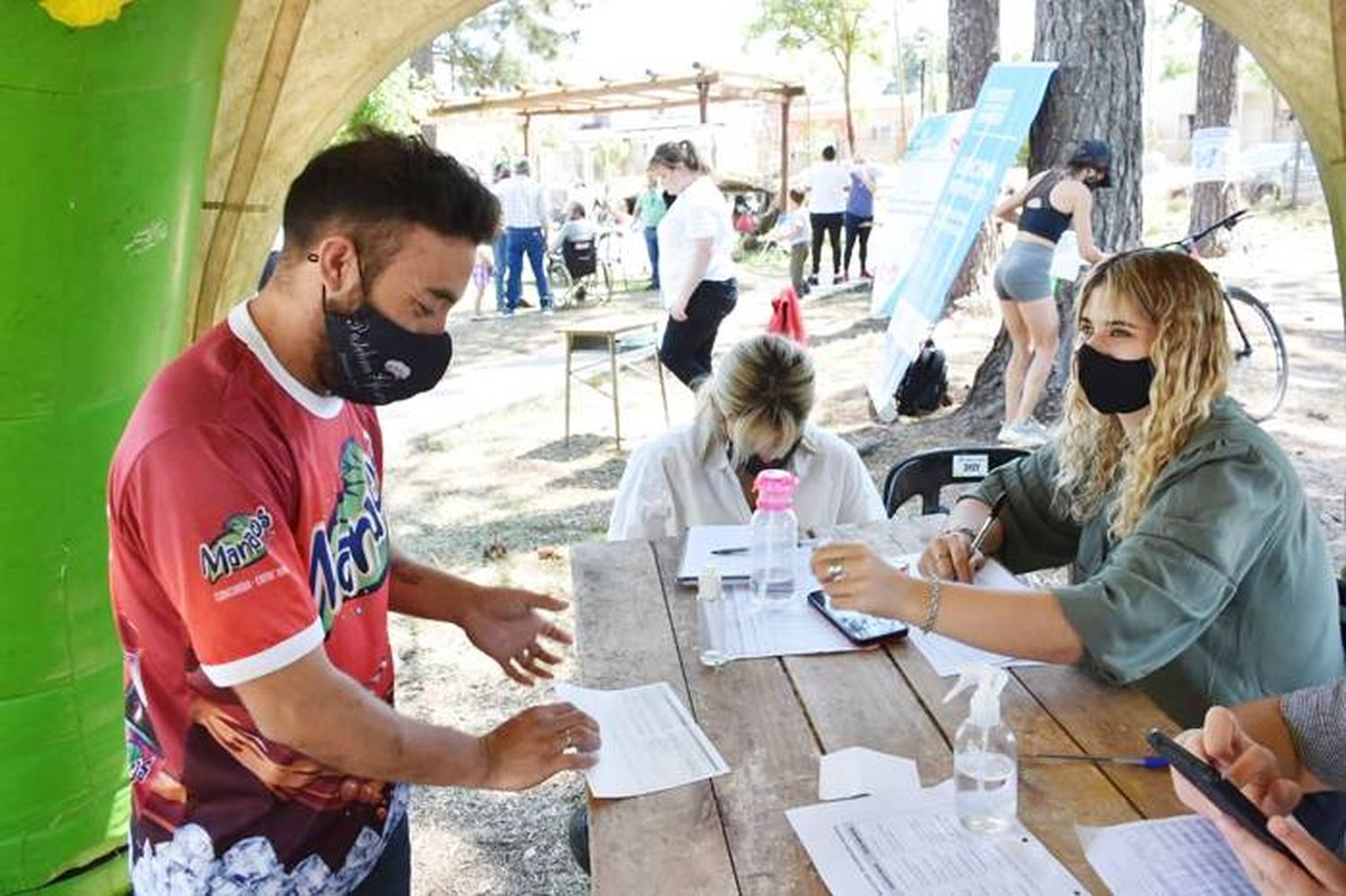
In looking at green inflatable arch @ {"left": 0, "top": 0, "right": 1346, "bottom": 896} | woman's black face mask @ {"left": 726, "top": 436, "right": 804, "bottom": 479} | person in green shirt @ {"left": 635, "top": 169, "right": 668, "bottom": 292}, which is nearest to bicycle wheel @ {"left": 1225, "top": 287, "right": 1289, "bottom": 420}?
woman's black face mask @ {"left": 726, "top": 436, "right": 804, "bottom": 479}

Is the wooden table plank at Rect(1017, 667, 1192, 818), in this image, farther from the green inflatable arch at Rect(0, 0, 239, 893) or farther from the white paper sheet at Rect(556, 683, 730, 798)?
the green inflatable arch at Rect(0, 0, 239, 893)

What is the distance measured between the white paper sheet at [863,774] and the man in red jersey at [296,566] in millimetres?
356

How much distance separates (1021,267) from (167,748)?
5.56m

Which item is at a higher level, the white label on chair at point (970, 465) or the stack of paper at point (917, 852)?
the stack of paper at point (917, 852)

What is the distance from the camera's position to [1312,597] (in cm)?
206

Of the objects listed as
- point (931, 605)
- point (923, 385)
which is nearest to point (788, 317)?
point (923, 385)

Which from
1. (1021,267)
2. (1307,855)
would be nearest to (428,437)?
(1021,267)

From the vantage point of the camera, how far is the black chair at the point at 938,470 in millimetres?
3553

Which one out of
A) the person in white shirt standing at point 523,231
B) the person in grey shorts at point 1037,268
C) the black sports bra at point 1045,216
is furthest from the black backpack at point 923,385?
the person in white shirt standing at point 523,231

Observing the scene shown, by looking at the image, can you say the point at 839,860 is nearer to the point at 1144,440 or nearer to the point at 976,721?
the point at 976,721

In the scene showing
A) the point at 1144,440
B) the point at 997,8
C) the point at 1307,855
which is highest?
the point at 997,8

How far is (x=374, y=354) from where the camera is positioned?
1.48 m

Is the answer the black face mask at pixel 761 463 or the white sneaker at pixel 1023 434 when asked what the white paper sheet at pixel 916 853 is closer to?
the black face mask at pixel 761 463

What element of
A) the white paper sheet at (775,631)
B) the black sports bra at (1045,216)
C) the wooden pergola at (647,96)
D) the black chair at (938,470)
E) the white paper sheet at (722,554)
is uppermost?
the wooden pergola at (647,96)
